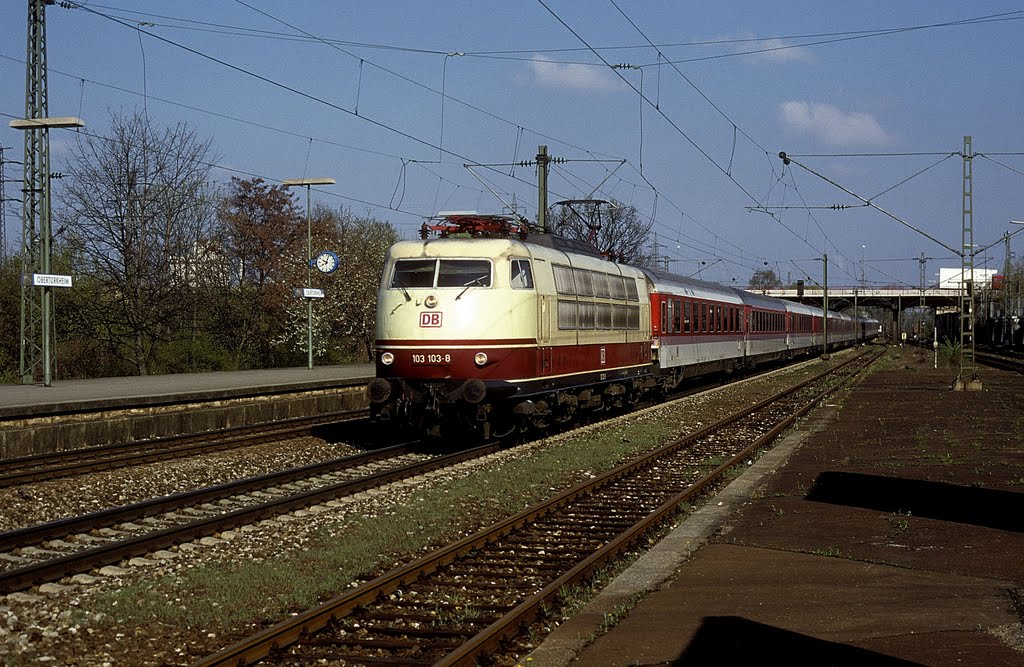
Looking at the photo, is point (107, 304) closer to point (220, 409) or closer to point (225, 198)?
point (220, 409)

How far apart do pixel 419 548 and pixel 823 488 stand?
561 cm

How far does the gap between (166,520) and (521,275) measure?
24.6 feet

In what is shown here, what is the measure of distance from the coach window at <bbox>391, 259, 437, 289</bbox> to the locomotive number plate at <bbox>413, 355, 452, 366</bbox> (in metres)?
1.18

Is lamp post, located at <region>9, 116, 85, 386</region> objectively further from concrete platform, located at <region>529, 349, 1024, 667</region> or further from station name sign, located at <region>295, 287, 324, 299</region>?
concrete platform, located at <region>529, 349, 1024, 667</region>

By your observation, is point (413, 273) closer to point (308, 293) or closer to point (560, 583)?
point (560, 583)

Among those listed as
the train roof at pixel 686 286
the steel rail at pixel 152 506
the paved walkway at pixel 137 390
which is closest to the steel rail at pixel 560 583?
the steel rail at pixel 152 506

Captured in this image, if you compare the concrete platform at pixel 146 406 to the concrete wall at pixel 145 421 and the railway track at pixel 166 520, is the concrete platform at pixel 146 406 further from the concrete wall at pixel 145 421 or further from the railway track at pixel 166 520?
the railway track at pixel 166 520

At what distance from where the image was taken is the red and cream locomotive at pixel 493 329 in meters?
17.2

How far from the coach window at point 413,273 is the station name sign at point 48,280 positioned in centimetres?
867

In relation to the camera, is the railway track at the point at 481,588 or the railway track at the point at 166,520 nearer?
the railway track at the point at 481,588

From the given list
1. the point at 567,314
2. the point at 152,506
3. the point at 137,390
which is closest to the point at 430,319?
the point at 567,314

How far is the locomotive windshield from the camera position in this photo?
17.4 metres

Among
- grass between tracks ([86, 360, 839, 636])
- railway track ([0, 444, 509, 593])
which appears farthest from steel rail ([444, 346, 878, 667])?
railway track ([0, 444, 509, 593])

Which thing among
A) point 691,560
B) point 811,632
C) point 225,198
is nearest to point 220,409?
point 691,560
